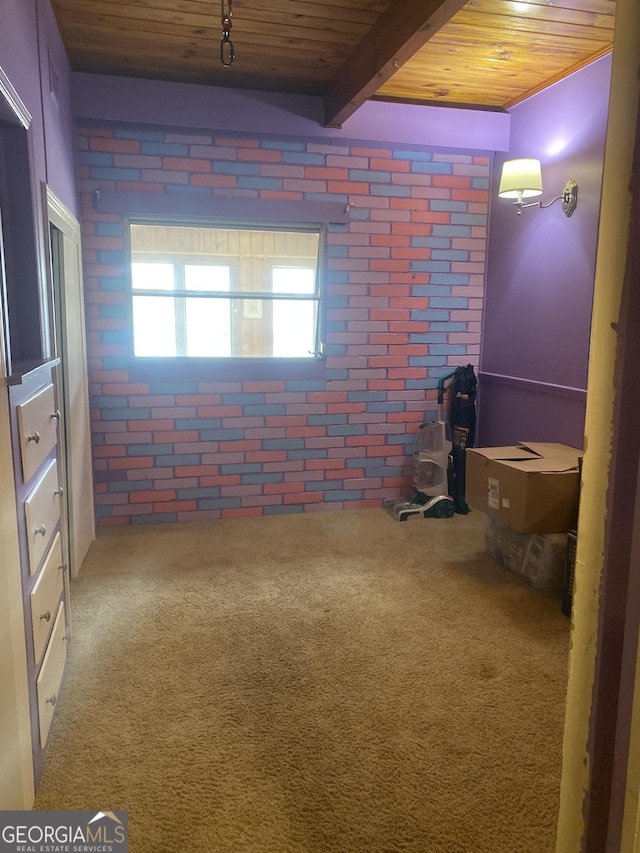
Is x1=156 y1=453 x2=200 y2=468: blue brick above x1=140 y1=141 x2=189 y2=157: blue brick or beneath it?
beneath

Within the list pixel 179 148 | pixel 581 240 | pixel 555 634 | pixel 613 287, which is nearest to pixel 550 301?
pixel 581 240

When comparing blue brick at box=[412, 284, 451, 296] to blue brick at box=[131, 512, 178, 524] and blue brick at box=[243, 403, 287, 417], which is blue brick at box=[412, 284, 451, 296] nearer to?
blue brick at box=[243, 403, 287, 417]

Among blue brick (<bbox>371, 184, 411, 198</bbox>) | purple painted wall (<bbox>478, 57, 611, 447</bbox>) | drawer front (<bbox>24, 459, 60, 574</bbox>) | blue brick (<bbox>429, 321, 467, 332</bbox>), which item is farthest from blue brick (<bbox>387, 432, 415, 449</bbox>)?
drawer front (<bbox>24, 459, 60, 574</bbox>)

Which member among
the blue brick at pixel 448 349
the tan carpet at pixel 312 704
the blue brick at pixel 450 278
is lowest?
the tan carpet at pixel 312 704

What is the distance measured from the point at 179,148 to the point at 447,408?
95.1 inches

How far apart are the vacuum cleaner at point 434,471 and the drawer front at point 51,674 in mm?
2334

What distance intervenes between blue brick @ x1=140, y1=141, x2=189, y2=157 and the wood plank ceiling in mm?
349

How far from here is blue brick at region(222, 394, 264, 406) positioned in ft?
12.9

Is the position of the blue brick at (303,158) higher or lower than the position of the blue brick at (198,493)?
higher

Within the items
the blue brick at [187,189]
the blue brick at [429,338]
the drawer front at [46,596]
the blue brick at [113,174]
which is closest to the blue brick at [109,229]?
the blue brick at [113,174]

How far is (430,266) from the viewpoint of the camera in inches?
163

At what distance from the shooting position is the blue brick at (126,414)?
376 cm

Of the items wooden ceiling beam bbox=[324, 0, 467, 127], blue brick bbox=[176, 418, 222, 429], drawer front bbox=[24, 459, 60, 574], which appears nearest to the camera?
drawer front bbox=[24, 459, 60, 574]

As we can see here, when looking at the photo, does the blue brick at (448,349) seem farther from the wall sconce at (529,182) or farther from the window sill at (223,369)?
the wall sconce at (529,182)
